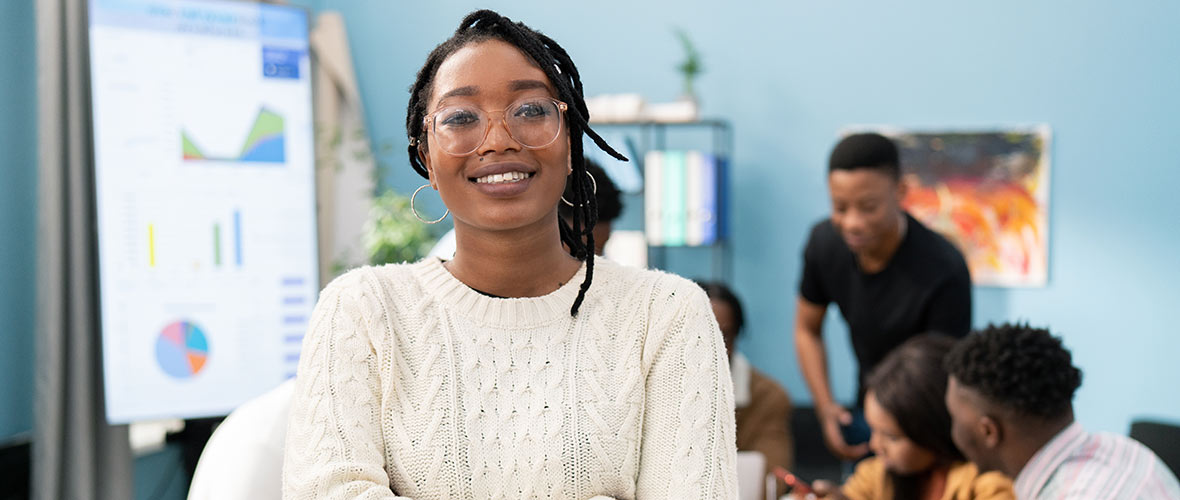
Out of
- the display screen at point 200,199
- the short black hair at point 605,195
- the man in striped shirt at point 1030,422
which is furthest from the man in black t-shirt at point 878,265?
the display screen at point 200,199

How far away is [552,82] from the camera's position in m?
1.18

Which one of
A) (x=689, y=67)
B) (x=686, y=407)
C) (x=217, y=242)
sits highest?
(x=689, y=67)

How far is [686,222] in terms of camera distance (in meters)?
4.18

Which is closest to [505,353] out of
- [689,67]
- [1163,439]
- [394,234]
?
[1163,439]

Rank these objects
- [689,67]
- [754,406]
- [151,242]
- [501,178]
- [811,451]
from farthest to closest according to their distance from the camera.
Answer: [811,451]
[689,67]
[754,406]
[151,242]
[501,178]

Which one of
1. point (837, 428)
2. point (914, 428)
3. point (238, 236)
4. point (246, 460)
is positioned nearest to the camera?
point (246, 460)

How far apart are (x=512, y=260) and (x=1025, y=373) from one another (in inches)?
48.6

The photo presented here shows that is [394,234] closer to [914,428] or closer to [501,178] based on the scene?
[914,428]

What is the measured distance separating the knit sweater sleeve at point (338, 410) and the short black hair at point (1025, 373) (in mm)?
1334

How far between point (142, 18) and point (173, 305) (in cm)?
76

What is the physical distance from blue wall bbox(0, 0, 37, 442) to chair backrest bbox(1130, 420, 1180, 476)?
2996 mm

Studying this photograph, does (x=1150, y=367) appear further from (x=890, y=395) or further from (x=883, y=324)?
(x=890, y=395)

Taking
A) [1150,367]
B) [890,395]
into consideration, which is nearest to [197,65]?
[890,395]

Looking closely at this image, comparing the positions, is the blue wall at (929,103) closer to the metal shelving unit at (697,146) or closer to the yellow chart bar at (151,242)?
the metal shelving unit at (697,146)
